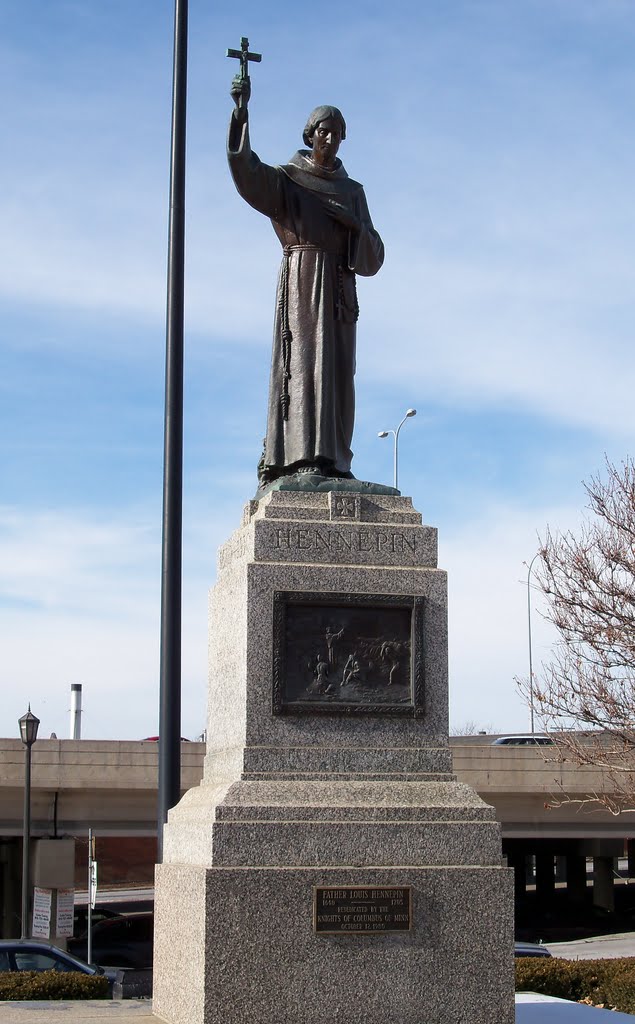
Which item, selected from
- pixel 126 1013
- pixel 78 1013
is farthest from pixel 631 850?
pixel 78 1013

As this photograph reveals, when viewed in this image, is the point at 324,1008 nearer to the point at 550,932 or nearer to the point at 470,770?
the point at 470,770

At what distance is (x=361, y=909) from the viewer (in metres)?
8.67

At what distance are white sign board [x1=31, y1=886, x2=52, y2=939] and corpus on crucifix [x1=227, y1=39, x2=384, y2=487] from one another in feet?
63.6

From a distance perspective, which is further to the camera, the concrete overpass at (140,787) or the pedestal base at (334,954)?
the concrete overpass at (140,787)

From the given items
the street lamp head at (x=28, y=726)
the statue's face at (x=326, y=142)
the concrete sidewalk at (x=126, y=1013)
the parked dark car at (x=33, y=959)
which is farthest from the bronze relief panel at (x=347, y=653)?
the street lamp head at (x=28, y=726)

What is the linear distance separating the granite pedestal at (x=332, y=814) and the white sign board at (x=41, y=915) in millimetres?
18567

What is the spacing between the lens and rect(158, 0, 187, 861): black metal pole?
12.3 m

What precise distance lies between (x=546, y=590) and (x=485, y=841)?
14565 millimetres

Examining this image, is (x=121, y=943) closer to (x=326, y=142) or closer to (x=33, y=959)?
(x=33, y=959)

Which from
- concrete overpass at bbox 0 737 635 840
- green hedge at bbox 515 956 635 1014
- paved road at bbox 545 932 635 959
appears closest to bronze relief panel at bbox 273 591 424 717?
green hedge at bbox 515 956 635 1014

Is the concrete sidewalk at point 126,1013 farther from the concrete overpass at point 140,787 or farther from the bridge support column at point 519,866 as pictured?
the bridge support column at point 519,866

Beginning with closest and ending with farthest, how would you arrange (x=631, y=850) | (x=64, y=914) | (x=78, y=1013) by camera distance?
(x=78, y=1013), (x=64, y=914), (x=631, y=850)

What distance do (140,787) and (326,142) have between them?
21.2 meters

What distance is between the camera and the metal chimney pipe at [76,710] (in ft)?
136
